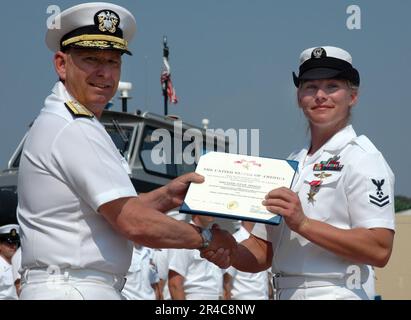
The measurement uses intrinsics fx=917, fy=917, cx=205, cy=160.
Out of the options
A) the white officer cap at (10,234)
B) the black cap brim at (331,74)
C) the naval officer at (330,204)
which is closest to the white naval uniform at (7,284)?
the white officer cap at (10,234)

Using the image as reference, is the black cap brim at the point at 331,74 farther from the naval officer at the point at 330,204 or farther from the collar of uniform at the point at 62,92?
the collar of uniform at the point at 62,92

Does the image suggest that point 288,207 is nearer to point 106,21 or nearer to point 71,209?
point 71,209

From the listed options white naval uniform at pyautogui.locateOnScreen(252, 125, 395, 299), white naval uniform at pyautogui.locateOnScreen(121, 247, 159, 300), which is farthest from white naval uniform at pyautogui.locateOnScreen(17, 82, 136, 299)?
white naval uniform at pyautogui.locateOnScreen(121, 247, 159, 300)

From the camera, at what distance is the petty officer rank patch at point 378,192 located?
426 cm

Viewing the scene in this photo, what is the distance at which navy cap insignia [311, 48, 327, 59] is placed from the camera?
15.1ft

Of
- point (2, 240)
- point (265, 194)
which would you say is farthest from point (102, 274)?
point (2, 240)

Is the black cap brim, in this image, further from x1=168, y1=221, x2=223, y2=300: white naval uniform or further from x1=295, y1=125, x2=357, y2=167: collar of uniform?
x1=168, y1=221, x2=223, y2=300: white naval uniform

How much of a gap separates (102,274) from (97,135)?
0.60 m

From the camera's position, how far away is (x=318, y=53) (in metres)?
4.63

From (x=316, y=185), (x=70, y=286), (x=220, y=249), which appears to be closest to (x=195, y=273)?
(x=220, y=249)

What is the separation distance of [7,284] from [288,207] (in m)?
5.51

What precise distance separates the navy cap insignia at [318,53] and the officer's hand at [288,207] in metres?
0.79

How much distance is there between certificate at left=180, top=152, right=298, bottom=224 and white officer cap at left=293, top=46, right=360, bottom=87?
0.49 meters

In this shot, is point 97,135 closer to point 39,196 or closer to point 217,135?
point 39,196
